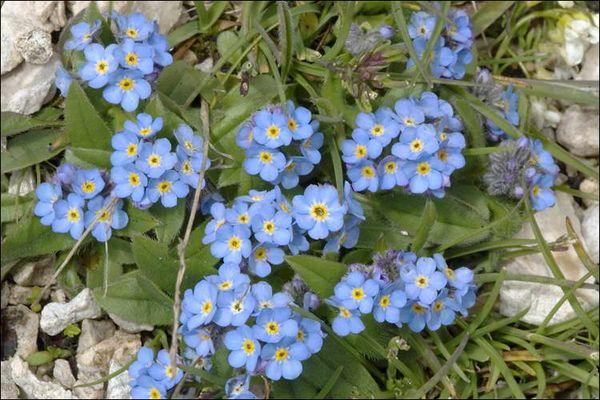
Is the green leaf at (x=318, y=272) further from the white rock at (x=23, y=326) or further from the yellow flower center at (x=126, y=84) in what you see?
the white rock at (x=23, y=326)

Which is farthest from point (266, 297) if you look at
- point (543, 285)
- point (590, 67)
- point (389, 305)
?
point (590, 67)

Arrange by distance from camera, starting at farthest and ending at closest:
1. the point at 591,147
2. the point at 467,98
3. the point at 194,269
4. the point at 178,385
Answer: the point at 591,147 → the point at 467,98 → the point at 194,269 → the point at 178,385

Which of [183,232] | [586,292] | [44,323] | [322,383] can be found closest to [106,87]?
[183,232]

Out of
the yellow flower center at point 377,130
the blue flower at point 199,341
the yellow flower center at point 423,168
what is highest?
the yellow flower center at point 377,130

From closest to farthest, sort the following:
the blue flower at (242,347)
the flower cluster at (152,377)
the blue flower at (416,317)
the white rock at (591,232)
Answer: the blue flower at (242,347) → the flower cluster at (152,377) → the blue flower at (416,317) → the white rock at (591,232)

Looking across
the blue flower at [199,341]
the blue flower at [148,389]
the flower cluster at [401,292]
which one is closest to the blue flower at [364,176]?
the flower cluster at [401,292]

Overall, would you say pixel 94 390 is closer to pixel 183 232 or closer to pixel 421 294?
pixel 183 232

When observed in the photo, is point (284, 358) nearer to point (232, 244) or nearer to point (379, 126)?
point (232, 244)
